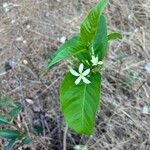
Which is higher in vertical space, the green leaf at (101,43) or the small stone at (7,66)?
the green leaf at (101,43)

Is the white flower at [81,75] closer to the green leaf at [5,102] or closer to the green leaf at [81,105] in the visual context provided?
the green leaf at [81,105]

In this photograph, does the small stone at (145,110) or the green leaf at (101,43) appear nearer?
the green leaf at (101,43)

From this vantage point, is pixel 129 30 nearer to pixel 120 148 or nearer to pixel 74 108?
pixel 120 148

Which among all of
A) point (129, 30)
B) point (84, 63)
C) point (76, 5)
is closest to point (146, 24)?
point (129, 30)

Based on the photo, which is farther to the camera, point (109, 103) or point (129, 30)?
point (129, 30)

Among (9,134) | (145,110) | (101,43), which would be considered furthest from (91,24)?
(145,110)

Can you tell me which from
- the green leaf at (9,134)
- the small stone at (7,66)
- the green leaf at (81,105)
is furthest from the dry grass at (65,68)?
the green leaf at (81,105)

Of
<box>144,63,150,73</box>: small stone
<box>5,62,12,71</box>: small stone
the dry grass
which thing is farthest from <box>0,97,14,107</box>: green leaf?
<box>144,63,150,73</box>: small stone
